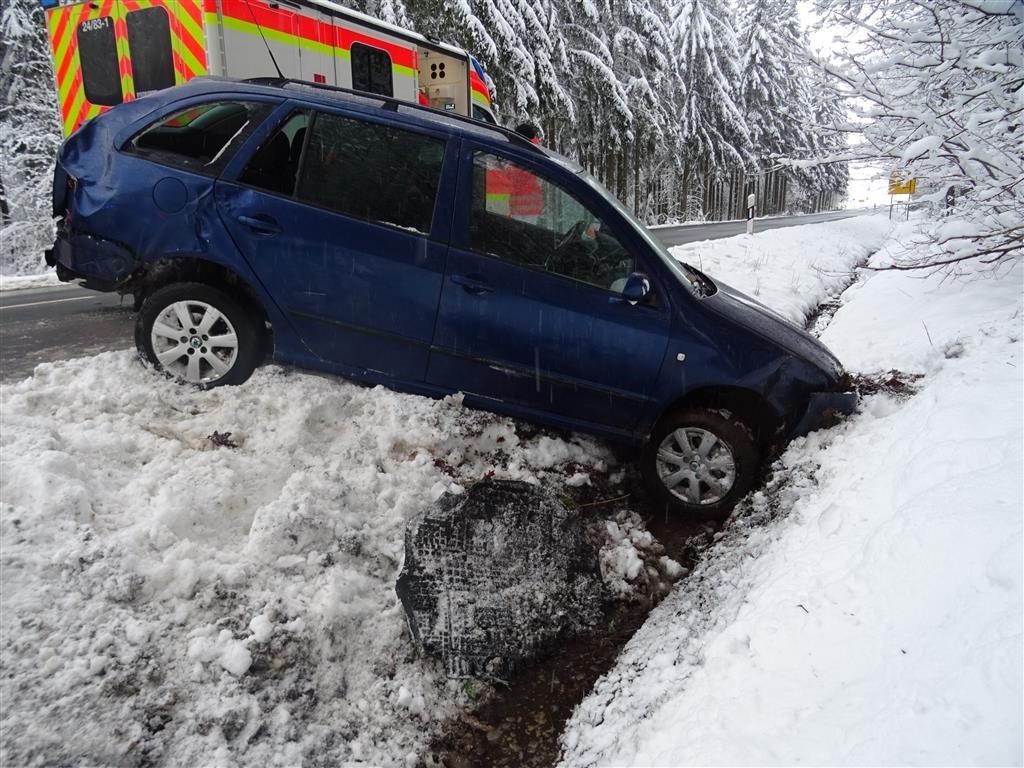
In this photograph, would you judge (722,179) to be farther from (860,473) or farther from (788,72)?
(860,473)

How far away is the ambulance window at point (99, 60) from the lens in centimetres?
652

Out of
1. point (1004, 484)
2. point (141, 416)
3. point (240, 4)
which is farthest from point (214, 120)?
point (1004, 484)

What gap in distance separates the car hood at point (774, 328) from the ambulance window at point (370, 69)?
5.57 metres

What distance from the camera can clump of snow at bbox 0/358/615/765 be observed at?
214 cm

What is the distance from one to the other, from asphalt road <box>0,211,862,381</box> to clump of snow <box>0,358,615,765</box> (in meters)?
1.18

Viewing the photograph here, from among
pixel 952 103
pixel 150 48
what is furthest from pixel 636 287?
pixel 150 48

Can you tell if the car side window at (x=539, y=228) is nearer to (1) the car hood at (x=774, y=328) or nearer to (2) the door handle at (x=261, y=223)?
(1) the car hood at (x=774, y=328)

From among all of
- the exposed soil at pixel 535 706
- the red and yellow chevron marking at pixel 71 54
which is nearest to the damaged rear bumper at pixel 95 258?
the exposed soil at pixel 535 706

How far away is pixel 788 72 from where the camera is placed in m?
37.0

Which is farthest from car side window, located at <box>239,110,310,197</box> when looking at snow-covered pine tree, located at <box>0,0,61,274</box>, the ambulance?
snow-covered pine tree, located at <box>0,0,61,274</box>

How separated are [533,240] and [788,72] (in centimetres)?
4066

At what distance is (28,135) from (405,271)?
800 inches

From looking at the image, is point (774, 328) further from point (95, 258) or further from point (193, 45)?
point (193, 45)

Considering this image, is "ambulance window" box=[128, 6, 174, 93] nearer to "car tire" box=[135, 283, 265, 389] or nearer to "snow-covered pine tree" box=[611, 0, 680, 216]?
"car tire" box=[135, 283, 265, 389]
